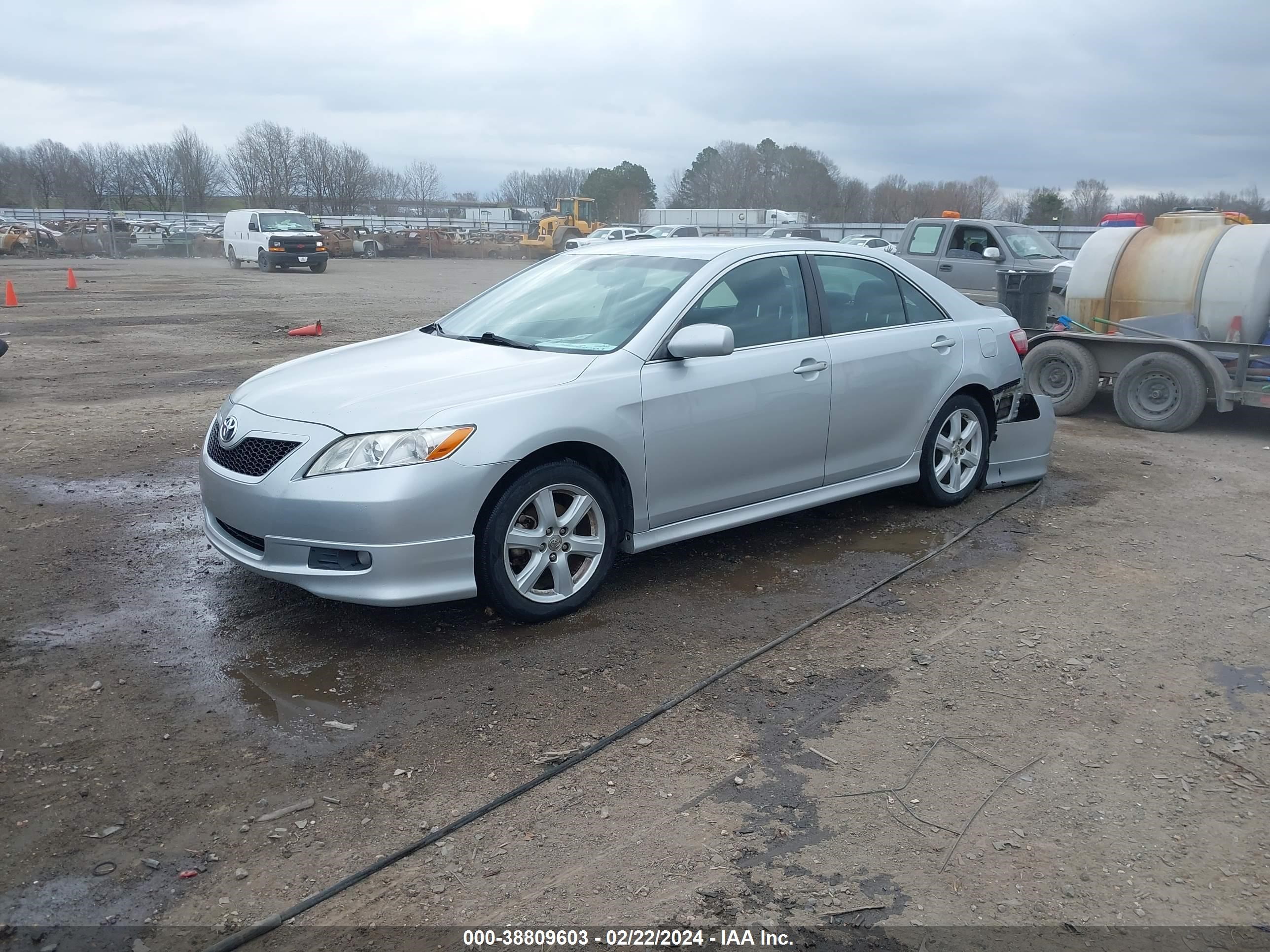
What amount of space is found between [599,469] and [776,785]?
71.9 inches

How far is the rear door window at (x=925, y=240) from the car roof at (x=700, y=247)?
1176 cm

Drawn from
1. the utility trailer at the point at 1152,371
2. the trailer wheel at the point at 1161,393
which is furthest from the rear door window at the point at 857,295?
the trailer wheel at the point at 1161,393

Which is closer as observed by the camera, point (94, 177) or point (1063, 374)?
point (1063, 374)

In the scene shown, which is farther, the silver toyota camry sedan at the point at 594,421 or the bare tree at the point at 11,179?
the bare tree at the point at 11,179

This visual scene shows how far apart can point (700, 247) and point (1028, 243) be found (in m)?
13.4

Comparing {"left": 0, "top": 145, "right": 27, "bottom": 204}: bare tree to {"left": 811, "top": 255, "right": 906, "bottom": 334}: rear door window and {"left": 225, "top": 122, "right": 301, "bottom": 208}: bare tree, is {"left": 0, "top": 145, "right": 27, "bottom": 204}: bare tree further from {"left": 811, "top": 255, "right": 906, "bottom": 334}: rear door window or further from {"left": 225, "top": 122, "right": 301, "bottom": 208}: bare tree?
{"left": 811, "top": 255, "right": 906, "bottom": 334}: rear door window

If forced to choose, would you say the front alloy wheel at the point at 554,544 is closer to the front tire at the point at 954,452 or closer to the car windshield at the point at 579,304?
the car windshield at the point at 579,304

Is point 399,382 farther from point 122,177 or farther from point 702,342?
point 122,177

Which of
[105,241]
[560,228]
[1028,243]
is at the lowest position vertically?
[105,241]

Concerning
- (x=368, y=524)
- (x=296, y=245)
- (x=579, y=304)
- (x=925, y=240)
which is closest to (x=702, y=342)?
(x=579, y=304)

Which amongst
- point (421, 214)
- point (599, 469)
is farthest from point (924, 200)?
point (599, 469)

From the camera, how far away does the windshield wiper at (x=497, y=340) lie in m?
4.92

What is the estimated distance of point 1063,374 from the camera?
972 centimetres

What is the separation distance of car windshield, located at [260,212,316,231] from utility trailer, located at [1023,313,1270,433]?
30795mm
